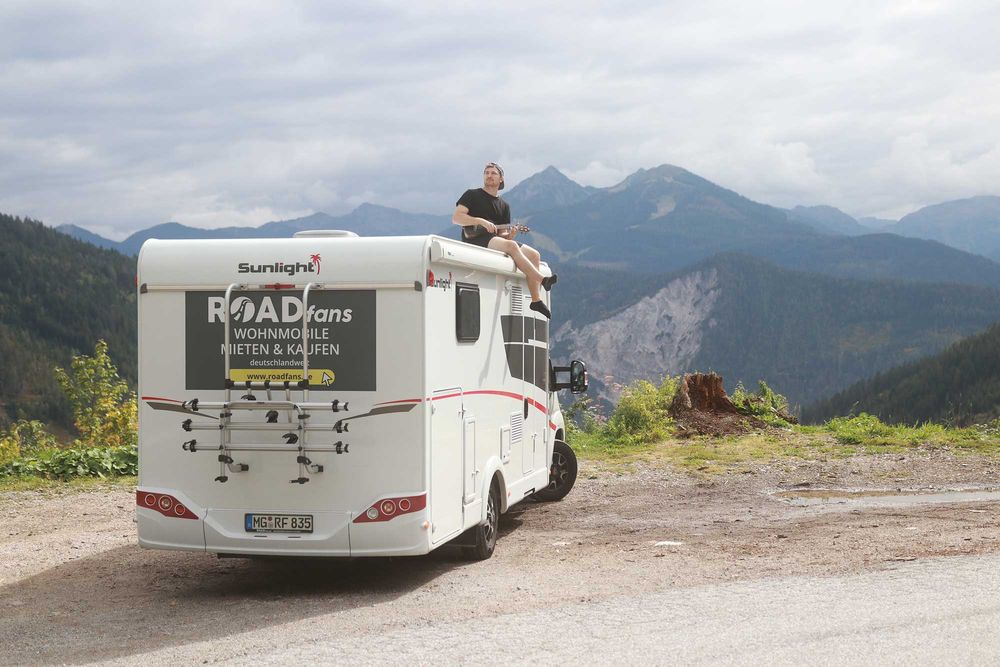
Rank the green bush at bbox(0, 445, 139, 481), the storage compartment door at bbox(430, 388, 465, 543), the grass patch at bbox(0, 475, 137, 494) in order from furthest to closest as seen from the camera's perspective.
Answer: the green bush at bbox(0, 445, 139, 481), the grass patch at bbox(0, 475, 137, 494), the storage compartment door at bbox(430, 388, 465, 543)

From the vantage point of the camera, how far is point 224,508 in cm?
788

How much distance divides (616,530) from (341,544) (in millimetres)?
3612

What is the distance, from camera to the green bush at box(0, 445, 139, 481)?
45.6 ft

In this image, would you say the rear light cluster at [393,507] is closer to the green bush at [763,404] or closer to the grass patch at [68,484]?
the grass patch at [68,484]

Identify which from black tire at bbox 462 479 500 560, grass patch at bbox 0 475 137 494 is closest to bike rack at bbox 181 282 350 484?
black tire at bbox 462 479 500 560

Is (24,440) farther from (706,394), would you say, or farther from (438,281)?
(438,281)

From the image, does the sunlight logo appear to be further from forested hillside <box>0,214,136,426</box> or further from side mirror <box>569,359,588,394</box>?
forested hillside <box>0,214,136,426</box>

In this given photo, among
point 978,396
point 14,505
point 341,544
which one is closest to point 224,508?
point 341,544

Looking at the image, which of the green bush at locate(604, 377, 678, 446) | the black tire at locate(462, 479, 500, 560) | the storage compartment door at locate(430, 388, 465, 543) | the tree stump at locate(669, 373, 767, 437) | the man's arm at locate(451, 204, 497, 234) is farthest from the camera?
the tree stump at locate(669, 373, 767, 437)

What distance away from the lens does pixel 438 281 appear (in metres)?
7.96

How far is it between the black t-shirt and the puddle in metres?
4.64

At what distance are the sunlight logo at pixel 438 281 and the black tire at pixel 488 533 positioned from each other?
195 cm

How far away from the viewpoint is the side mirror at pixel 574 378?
38.3 feet

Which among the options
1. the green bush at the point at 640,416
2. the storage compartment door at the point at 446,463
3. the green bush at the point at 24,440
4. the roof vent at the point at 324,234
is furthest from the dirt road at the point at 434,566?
the green bush at the point at 24,440
